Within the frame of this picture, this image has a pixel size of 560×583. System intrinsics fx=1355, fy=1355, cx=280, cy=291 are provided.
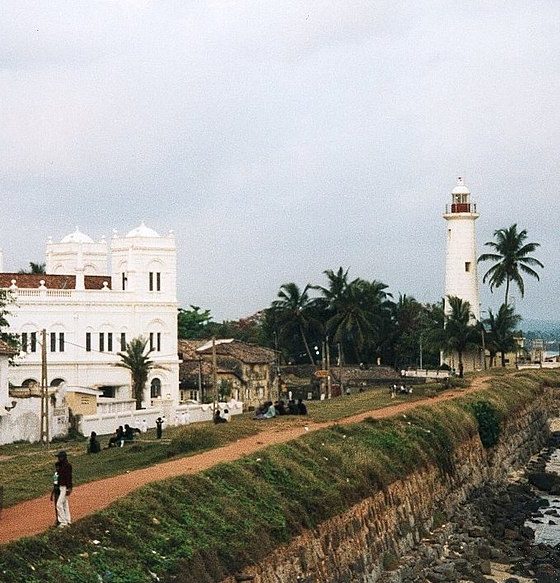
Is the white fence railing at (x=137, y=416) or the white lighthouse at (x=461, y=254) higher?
the white lighthouse at (x=461, y=254)

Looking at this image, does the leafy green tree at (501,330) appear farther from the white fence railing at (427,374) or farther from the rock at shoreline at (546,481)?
the rock at shoreline at (546,481)

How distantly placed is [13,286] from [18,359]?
4.16 metres

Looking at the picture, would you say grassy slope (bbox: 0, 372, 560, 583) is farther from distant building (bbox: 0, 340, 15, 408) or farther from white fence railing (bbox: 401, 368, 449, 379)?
white fence railing (bbox: 401, 368, 449, 379)

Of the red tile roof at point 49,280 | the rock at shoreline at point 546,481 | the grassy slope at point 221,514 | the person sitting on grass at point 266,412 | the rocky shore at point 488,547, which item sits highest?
the red tile roof at point 49,280

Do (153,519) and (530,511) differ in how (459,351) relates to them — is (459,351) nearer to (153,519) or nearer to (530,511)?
(530,511)

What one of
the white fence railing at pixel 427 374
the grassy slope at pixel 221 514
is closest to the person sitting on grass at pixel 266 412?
the grassy slope at pixel 221 514

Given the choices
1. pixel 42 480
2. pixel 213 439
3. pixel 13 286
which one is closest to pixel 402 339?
pixel 13 286

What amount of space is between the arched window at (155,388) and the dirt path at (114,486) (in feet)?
121

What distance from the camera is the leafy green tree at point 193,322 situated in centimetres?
11525

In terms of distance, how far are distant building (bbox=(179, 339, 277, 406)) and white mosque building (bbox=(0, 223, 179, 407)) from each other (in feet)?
7.78

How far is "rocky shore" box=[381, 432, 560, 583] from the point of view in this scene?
109 ft

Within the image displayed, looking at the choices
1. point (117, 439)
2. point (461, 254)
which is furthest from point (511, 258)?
point (117, 439)

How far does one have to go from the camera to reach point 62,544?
21.0 metres

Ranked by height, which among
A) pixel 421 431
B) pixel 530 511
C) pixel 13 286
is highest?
pixel 13 286
